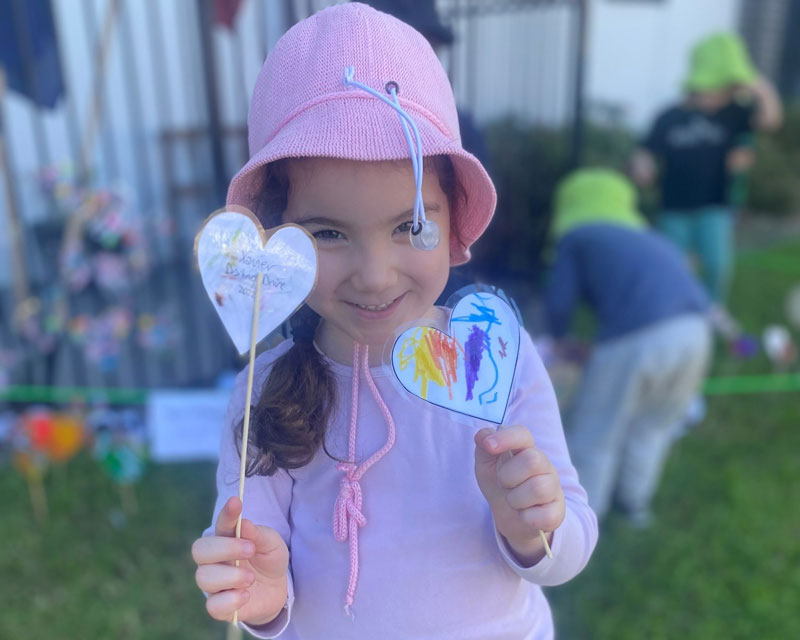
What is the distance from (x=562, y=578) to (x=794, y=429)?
3203mm

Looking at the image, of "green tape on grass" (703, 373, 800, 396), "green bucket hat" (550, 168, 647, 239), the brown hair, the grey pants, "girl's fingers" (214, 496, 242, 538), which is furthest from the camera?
"green tape on grass" (703, 373, 800, 396)

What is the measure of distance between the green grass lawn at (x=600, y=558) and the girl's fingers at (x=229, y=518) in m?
1.83

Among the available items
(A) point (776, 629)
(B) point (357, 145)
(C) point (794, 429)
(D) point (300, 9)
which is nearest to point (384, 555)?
(B) point (357, 145)

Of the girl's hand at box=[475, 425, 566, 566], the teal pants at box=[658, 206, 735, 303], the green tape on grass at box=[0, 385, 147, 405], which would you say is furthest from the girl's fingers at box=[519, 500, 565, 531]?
the teal pants at box=[658, 206, 735, 303]

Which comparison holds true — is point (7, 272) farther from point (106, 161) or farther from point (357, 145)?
point (357, 145)

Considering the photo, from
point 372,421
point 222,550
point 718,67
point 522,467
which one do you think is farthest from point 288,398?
point 718,67

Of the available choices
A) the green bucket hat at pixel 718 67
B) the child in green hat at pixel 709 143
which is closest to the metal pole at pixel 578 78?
the child in green hat at pixel 709 143

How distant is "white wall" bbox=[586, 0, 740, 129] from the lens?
8.80 m

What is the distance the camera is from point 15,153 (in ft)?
15.4

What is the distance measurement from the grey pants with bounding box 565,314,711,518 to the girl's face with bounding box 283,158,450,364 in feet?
6.37

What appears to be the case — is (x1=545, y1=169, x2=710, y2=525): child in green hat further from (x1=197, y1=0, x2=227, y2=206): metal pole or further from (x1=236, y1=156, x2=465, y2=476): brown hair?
(x1=236, y1=156, x2=465, y2=476): brown hair

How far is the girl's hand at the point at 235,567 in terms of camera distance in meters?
0.95

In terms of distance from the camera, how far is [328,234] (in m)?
1.03

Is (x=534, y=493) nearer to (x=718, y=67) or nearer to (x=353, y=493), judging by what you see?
(x=353, y=493)
